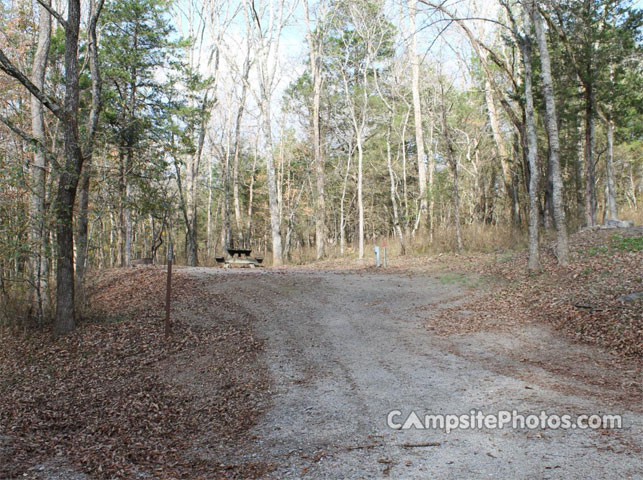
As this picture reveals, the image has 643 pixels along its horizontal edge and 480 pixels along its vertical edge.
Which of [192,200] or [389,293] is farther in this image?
[192,200]

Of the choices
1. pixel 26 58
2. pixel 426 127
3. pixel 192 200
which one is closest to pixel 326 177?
pixel 426 127

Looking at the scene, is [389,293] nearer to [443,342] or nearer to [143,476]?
[443,342]

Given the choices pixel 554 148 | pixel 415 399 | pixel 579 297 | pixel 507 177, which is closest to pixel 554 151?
pixel 554 148

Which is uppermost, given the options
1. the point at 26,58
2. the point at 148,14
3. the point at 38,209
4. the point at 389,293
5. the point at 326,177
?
the point at 148,14

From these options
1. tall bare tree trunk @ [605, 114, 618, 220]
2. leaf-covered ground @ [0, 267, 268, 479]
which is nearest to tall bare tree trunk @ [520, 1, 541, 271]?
leaf-covered ground @ [0, 267, 268, 479]

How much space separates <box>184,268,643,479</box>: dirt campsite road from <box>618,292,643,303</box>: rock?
1.45 m

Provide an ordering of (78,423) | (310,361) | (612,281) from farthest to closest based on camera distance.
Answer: (612,281) < (310,361) < (78,423)

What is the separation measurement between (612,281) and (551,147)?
12.2 feet

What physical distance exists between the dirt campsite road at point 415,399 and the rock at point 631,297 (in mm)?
1448

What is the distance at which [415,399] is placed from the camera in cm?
481

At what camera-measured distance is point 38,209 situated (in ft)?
27.8

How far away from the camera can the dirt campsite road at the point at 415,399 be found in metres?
3.36

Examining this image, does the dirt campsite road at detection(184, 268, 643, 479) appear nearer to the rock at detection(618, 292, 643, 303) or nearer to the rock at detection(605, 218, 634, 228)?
the rock at detection(618, 292, 643, 303)

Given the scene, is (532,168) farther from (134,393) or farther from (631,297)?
(134,393)
